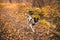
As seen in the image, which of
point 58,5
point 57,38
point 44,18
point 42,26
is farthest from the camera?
point 44,18

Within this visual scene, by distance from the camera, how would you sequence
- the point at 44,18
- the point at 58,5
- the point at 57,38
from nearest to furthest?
the point at 57,38, the point at 58,5, the point at 44,18

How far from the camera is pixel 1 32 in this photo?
1059 centimetres

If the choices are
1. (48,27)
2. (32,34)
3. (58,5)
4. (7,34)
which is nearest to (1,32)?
(7,34)

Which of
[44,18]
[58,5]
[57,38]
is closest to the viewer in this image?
[57,38]

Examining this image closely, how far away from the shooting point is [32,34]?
449 inches

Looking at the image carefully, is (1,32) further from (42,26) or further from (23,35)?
(42,26)

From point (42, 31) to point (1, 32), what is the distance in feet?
10.3

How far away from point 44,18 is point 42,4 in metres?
2.36

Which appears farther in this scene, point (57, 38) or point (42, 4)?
point (42, 4)

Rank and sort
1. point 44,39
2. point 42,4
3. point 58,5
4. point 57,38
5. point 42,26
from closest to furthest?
point 57,38, point 44,39, point 58,5, point 42,26, point 42,4

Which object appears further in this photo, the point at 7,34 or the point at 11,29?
the point at 11,29

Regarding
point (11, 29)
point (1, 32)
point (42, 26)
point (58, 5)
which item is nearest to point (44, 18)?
point (42, 26)

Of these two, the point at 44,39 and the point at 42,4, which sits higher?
the point at 42,4

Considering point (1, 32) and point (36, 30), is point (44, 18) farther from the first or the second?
point (1, 32)
